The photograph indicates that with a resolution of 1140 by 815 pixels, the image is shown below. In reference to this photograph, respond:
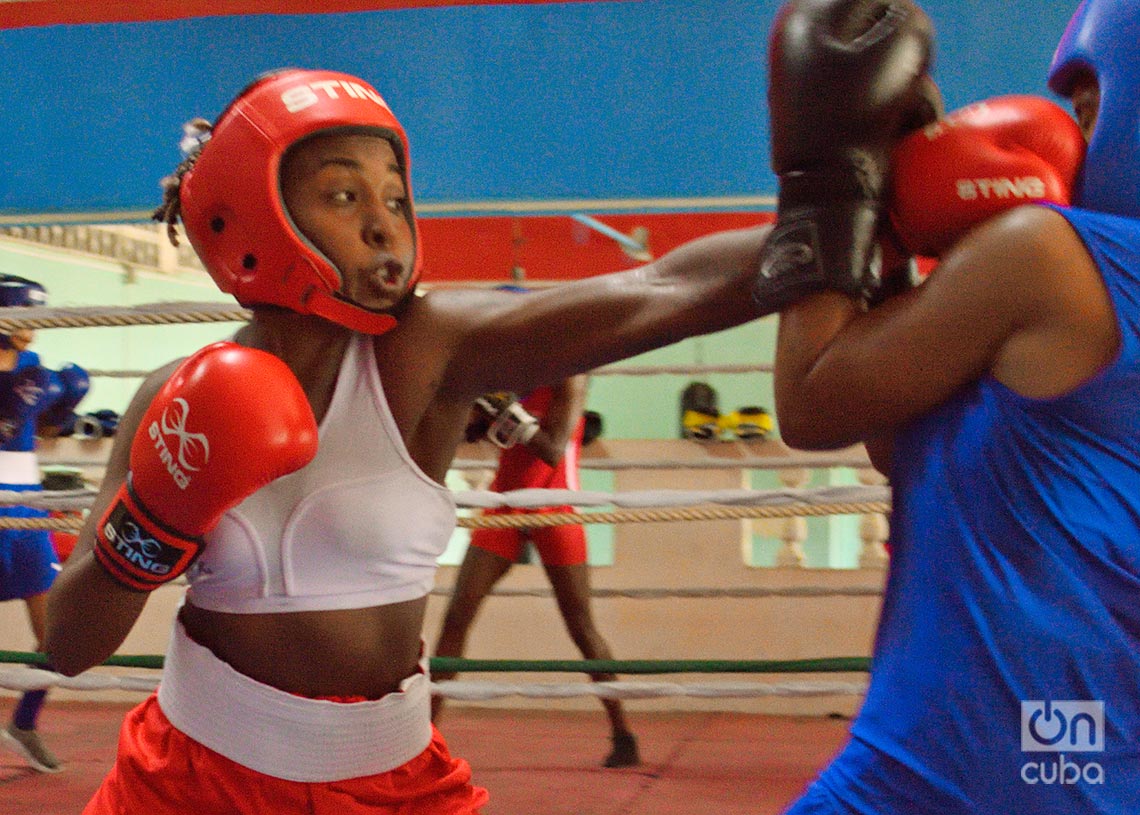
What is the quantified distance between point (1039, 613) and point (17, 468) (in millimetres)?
2972

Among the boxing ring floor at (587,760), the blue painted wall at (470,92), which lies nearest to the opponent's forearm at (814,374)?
the boxing ring floor at (587,760)

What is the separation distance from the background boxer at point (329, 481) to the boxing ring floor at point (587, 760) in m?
1.69

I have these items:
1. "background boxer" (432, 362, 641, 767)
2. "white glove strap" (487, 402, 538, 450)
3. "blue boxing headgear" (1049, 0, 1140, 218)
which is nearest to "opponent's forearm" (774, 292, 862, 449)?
"blue boxing headgear" (1049, 0, 1140, 218)

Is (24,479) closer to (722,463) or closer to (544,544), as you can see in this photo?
(544,544)

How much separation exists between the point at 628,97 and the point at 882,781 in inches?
95.1

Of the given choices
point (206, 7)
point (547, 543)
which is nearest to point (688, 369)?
point (547, 543)

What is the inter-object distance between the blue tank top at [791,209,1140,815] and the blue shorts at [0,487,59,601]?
8.99ft

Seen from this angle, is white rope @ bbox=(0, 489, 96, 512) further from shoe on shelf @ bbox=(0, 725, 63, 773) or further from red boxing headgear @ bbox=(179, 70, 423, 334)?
red boxing headgear @ bbox=(179, 70, 423, 334)

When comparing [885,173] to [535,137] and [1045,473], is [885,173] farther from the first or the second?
[535,137]

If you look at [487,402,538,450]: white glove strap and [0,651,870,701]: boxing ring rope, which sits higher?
[487,402,538,450]: white glove strap

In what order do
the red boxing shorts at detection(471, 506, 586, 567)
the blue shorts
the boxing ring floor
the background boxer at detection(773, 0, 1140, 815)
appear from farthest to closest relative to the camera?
the blue shorts < the red boxing shorts at detection(471, 506, 586, 567) < the boxing ring floor < the background boxer at detection(773, 0, 1140, 815)

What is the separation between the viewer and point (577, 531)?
3.02m

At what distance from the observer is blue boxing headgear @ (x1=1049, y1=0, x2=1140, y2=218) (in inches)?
33.9

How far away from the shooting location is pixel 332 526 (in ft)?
3.77
